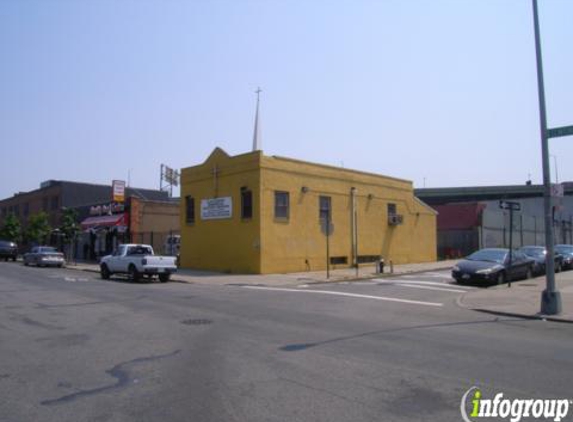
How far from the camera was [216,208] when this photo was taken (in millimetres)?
30109

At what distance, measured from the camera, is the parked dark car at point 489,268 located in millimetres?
20953

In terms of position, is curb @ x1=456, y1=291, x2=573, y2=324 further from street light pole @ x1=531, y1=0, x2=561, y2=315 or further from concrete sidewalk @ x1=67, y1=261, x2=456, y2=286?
concrete sidewalk @ x1=67, y1=261, x2=456, y2=286

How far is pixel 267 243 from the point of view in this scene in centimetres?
2720

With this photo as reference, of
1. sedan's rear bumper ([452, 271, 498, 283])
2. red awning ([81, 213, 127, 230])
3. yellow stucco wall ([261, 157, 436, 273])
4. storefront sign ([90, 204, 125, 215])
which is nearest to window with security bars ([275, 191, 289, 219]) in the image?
yellow stucco wall ([261, 157, 436, 273])

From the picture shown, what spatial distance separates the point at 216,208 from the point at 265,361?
2264 cm

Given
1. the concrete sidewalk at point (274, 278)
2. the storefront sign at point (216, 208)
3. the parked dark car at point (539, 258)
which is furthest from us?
the storefront sign at point (216, 208)

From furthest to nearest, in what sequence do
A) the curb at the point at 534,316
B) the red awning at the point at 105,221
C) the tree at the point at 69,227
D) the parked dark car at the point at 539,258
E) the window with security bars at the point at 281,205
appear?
the tree at the point at 69,227 < the red awning at the point at 105,221 < the window with security bars at the point at 281,205 < the parked dark car at the point at 539,258 < the curb at the point at 534,316

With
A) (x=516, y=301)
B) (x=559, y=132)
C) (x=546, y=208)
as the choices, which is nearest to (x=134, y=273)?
(x=516, y=301)

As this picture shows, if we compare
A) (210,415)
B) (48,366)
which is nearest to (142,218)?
(48,366)

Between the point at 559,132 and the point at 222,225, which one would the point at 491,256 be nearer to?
the point at 559,132

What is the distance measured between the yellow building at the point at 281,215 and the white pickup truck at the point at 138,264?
4.66 metres

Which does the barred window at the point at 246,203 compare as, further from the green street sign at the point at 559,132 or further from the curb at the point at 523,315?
the green street sign at the point at 559,132

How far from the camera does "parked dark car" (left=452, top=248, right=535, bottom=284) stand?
21.0 meters

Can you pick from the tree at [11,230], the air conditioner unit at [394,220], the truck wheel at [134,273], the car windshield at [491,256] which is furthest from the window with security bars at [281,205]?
the tree at [11,230]
